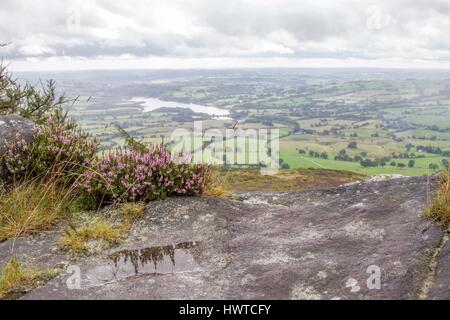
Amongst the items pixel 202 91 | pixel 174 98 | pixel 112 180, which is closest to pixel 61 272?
pixel 112 180

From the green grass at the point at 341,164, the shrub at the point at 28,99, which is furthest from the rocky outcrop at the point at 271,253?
the green grass at the point at 341,164

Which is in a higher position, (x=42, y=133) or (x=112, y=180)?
(x=42, y=133)

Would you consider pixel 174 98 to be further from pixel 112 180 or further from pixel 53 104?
pixel 112 180

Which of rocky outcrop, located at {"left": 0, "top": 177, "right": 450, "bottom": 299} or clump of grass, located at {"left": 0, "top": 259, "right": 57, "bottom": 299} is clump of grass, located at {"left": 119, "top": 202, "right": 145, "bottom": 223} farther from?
clump of grass, located at {"left": 0, "top": 259, "right": 57, "bottom": 299}

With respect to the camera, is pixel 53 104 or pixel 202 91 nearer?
pixel 53 104
